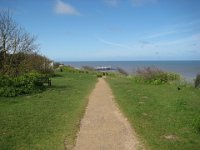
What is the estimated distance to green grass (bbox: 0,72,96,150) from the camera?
8.85 m

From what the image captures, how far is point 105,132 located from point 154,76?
22.2 m

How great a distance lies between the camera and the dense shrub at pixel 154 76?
31594 mm

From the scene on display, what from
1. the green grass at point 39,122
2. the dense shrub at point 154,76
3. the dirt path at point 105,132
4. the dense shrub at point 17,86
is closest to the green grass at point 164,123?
the dirt path at point 105,132

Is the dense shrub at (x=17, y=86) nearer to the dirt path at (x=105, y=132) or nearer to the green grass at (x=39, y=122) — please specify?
the green grass at (x=39, y=122)

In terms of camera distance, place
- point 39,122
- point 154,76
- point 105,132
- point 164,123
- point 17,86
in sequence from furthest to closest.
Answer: point 154,76, point 17,86, point 164,123, point 39,122, point 105,132

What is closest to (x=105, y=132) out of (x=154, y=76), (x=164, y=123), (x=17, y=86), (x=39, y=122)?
(x=164, y=123)

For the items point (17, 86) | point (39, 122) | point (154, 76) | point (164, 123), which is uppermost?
point (17, 86)

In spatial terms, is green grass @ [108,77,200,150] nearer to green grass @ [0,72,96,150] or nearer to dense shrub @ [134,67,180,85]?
green grass @ [0,72,96,150]

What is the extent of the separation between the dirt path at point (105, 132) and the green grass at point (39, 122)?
33 cm

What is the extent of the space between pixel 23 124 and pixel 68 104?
16.0 feet

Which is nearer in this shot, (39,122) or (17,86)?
(39,122)

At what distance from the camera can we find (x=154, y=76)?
104 ft

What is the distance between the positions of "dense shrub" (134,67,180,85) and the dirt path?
17820 mm

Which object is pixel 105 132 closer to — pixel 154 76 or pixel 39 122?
pixel 39 122
